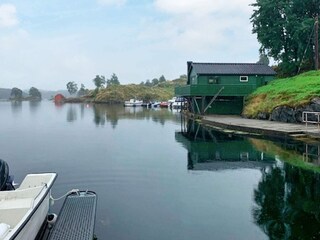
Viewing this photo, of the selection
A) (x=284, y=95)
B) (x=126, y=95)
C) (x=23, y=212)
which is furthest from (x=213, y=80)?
(x=126, y=95)

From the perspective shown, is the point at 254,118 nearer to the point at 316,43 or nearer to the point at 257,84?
the point at 257,84

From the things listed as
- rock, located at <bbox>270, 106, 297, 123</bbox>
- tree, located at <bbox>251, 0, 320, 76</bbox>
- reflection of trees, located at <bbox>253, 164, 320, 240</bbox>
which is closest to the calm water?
reflection of trees, located at <bbox>253, 164, 320, 240</bbox>

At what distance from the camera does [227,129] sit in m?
27.6

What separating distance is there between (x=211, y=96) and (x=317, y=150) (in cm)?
2214

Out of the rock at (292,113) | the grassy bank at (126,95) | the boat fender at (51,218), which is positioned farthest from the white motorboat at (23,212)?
the grassy bank at (126,95)

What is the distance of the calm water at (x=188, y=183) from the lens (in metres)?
8.41

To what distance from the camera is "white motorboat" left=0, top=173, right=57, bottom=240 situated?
5.96 metres

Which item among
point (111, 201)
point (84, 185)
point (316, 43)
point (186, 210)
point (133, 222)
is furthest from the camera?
point (316, 43)

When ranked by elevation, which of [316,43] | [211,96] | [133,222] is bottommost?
[133,222]

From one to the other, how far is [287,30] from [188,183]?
114 feet

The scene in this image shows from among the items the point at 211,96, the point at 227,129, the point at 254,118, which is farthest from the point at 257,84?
the point at 227,129

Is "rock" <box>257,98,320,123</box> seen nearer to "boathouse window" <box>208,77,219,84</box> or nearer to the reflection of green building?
the reflection of green building

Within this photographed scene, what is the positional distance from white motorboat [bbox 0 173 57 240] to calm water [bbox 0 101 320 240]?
1.52m

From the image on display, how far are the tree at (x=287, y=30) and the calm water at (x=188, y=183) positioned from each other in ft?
77.6
